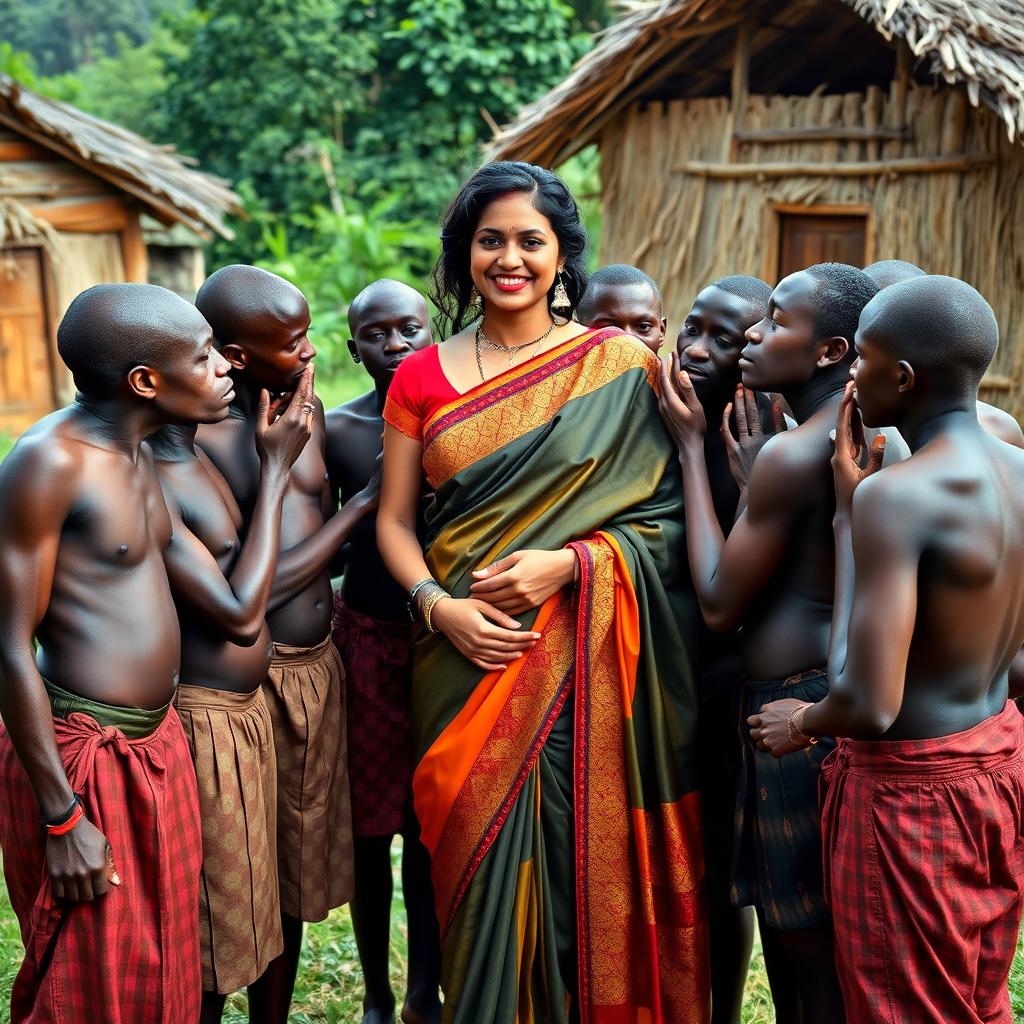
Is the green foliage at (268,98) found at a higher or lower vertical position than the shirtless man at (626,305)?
higher

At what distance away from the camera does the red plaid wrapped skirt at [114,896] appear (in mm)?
2281

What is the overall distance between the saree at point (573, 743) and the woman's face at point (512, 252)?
0.82 feet

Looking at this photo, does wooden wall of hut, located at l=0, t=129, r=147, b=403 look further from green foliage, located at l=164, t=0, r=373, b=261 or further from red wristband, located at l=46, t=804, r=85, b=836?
red wristband, located at l=46, t=804, r=85, b=836

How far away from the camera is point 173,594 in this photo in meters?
2.55

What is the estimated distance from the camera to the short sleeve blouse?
2.86m

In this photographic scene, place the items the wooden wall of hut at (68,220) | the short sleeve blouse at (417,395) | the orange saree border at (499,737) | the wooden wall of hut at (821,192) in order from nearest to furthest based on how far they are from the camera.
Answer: the orange saree border at (499,737)
the short sleeve blouse at (417,395)
the wooden wall of hut at (821,192)
the wooden wall of hut at (68,220)

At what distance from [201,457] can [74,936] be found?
3.59 ft

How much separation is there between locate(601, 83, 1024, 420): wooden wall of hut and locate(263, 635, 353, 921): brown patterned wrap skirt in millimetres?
5444

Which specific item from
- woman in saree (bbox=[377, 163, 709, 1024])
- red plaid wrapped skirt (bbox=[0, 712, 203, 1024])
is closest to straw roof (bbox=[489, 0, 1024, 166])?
woman in saree (bbox=[377, 163, 709, 1024])

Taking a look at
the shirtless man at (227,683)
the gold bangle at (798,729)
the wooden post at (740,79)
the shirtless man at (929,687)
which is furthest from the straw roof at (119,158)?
the shirtless man at (929,687)

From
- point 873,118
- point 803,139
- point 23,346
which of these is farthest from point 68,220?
point 873,118

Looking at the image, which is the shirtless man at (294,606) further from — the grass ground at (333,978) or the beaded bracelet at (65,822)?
the beaded bracelet at (65,822)

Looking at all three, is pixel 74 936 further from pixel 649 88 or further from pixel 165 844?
pixel 649 88

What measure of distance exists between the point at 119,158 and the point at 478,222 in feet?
28.6
